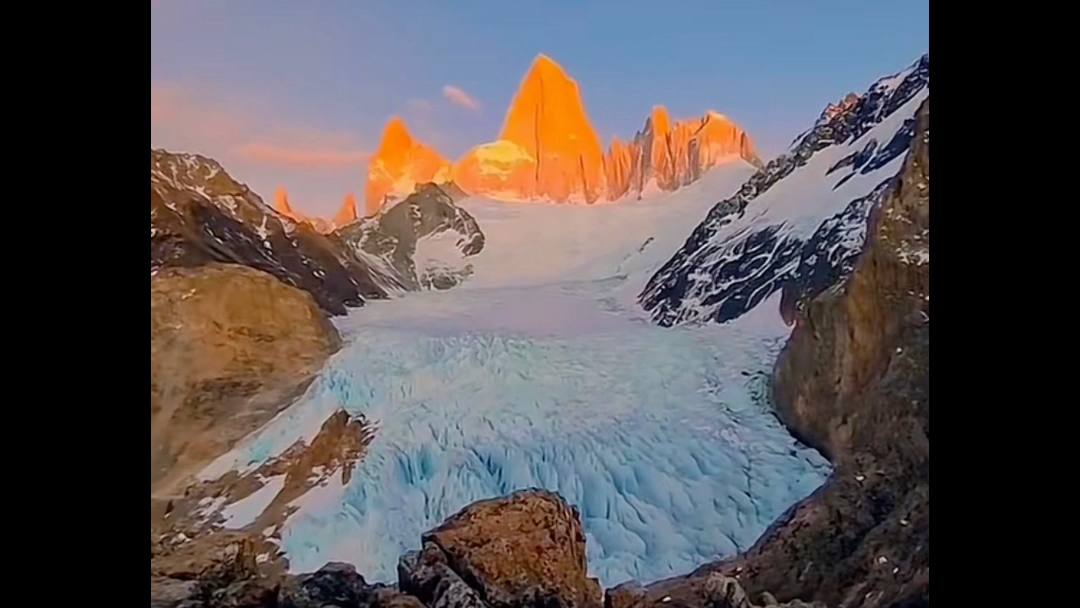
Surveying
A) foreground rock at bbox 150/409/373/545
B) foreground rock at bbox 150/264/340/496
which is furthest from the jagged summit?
foreground rock at bbox 150/409/373/545

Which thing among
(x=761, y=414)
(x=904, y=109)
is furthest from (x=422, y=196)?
(x=904, y=109)

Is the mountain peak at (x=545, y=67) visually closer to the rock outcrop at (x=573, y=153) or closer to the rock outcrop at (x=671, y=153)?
the rock outcrop at (x=573, y=153)

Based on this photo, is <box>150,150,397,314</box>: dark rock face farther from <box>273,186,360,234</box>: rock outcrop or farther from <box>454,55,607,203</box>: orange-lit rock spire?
<box>454,55,607,203</box>: orange-lit rock spire

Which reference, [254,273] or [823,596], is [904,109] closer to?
[823,596]

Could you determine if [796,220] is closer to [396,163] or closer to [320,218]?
[396,163]

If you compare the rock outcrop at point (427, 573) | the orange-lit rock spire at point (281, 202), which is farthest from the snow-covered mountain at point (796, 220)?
the orange-lit rock spire at point (281, 202)

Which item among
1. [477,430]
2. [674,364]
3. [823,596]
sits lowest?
[823,596]
